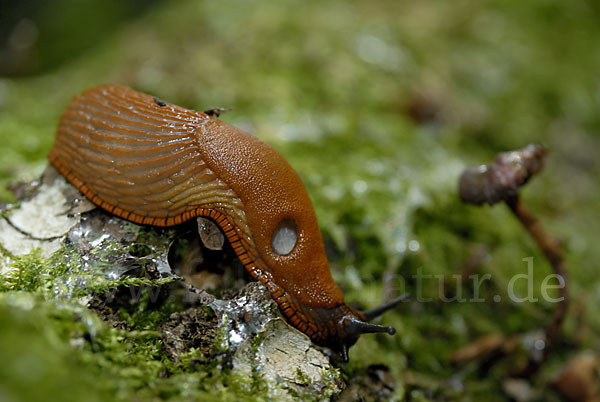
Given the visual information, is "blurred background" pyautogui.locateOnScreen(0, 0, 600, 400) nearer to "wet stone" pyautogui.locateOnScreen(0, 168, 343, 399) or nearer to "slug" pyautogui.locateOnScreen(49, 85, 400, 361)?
"wet stone" pyautogui.locateOnScreen(0, 168, 343, 399)

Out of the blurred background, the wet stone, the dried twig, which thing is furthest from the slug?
the dried twig

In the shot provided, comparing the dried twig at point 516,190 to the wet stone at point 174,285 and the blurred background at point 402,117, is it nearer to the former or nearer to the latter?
the blurred background at point 402,117

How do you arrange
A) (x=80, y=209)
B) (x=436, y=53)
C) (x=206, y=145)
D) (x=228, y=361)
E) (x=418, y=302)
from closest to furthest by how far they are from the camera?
(x=228, y=361)
(x=206, y=145)
(x=80, y=209)
(x=418, y=302)
(x=436, y=53)

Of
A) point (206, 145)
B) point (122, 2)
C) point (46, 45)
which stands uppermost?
point (206, 145)

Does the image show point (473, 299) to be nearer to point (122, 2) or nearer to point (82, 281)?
point (82, 281)

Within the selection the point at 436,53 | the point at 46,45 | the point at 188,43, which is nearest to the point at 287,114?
the point at 188,43

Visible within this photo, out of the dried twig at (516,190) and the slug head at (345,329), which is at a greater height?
the dried twig at (516,190)

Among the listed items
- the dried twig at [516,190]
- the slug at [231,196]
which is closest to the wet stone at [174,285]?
the slug at [231,196]
